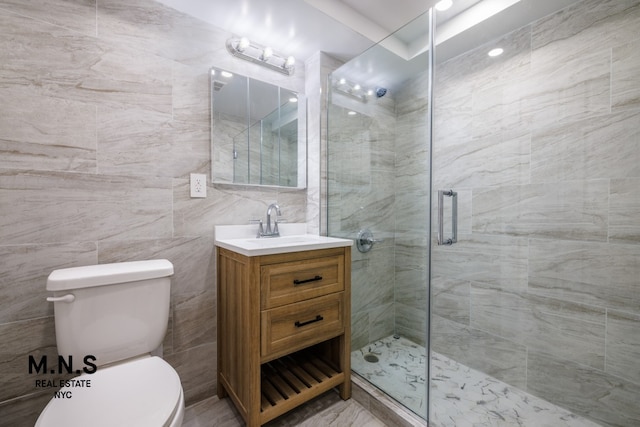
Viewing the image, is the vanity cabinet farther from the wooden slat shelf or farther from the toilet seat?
the toilet seat

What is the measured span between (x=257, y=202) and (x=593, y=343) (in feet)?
6.57

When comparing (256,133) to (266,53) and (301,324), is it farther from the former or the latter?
(301,324)

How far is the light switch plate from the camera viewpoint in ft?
4.83

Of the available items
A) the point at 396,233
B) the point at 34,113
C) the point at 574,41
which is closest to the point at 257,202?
the point at 396,233

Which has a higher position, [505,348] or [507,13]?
[507,13]

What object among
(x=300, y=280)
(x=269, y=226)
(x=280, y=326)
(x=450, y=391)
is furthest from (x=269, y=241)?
(x=450, y=391)

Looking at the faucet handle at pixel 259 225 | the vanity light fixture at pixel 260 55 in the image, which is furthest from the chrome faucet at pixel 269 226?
the vanity light fixture at pixel 260 55

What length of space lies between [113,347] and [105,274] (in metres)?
0.31

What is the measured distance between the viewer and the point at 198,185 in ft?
4.89

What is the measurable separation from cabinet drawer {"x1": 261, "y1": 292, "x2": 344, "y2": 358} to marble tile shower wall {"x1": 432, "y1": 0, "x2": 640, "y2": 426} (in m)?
0.91

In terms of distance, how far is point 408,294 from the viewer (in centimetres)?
168

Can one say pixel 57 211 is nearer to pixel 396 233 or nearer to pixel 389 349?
pixel 396 233

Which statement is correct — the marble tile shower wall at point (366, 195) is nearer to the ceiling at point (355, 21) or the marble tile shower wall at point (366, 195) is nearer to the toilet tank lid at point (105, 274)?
the ceiling at point (355, 21)

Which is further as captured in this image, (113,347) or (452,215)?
(452,215)
